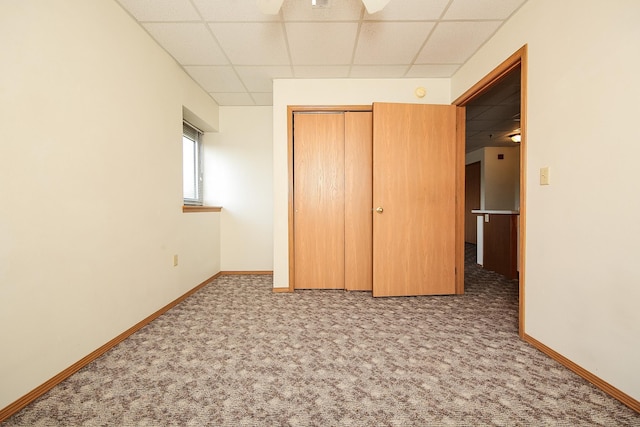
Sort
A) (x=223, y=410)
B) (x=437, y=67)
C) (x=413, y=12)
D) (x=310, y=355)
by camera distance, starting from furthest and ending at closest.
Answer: (x=437, y=67)
(x=413, y=12)
(x=310, y=355)
(x=223, y=410)

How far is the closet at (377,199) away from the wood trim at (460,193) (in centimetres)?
1

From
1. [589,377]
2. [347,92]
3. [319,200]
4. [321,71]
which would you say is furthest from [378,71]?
[589,377]

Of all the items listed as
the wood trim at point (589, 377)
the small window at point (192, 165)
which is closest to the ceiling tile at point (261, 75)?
the small window at point (192, 165)

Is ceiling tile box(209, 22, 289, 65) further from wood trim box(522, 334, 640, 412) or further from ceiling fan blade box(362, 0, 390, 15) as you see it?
wood trim box(522, 334, 640, 412)

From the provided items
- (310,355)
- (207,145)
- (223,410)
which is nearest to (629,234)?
(310,355)

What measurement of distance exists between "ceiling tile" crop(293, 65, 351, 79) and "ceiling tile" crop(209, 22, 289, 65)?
21cm

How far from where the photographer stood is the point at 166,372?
1.45m

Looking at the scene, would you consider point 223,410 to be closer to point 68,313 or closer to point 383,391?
point 383,391

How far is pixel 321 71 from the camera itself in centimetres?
270

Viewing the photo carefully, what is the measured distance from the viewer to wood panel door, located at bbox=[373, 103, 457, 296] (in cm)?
266

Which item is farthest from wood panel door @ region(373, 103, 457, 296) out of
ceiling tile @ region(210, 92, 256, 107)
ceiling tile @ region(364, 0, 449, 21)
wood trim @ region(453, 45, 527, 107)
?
ceiling tile @ region(210, 92, 256, 107)

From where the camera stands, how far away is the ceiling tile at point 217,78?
266cm

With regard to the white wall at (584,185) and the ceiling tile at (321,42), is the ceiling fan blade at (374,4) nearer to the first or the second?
the ceiling tile at (321,42)

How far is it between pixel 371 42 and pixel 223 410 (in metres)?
2.74
